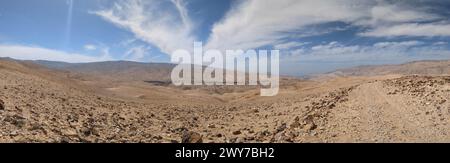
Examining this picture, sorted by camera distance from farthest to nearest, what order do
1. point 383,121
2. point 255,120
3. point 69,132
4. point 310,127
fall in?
point 255,120, point 310,127, point 69,132, point 383,121

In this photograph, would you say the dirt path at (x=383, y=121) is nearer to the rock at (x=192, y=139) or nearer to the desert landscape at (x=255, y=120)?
the desert landscape at (x=255, y=120)

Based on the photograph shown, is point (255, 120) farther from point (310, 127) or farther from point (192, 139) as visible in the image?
point (192, 139)

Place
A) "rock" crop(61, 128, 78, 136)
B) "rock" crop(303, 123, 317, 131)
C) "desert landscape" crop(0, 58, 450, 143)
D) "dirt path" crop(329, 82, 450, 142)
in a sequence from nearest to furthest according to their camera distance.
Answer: "dirt path" crop(329, 82, 450, 142)
"desert landscape" crop(0, 58, 450, 143)
"rock" crop(61, 128, 78, 136)
"rock" crop(303, 123, 317, 131)

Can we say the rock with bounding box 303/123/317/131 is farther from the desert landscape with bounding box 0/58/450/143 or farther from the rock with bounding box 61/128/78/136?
the rock with bounding box 61/128/78/136

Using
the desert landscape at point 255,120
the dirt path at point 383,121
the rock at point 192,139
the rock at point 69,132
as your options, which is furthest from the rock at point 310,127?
the rock at point 69,132

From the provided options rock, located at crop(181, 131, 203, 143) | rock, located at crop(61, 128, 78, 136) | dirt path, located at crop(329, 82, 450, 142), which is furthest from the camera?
rock, located at crop(181, 131, 203, 143)

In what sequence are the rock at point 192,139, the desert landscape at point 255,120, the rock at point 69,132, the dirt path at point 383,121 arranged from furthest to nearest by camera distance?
the rock at point 192,139
the rock at point 69,132
the desert landscape at point 255,120
the dirt path at point 383,121

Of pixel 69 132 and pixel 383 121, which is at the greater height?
pixel 383 121

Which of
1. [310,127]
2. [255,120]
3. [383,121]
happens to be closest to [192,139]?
[310,127]

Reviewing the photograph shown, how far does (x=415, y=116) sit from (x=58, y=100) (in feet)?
46.3

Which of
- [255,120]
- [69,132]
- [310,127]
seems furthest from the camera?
[255,120]

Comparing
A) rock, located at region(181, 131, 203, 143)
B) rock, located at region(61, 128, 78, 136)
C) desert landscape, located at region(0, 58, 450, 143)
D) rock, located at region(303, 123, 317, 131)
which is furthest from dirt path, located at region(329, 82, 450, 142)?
rock, located at region(61, 128, 78, 136)

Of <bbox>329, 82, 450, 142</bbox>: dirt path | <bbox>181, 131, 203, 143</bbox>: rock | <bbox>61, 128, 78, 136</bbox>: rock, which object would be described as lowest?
<bbox>181, 131, 203, 143</bbox>: rock
